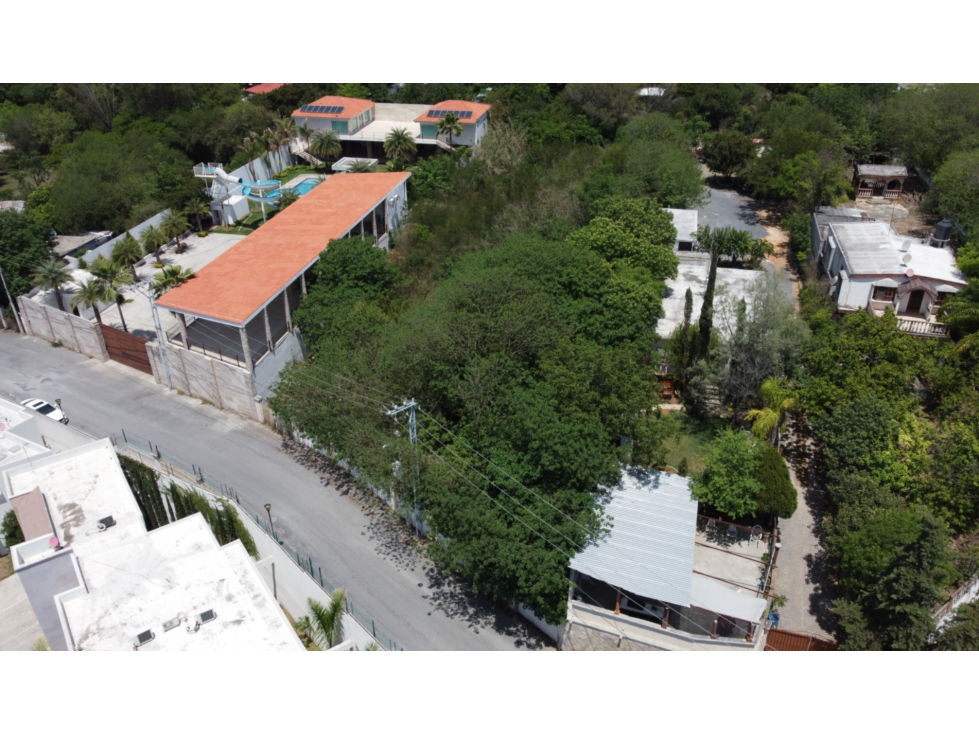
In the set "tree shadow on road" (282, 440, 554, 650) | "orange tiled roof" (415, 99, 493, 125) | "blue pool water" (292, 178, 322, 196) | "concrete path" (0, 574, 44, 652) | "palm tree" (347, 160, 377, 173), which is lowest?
"concrete path" (0, 574, 44, 652)

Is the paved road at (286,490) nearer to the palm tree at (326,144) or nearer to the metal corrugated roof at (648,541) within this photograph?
the metal corrugated roof at (648,541)

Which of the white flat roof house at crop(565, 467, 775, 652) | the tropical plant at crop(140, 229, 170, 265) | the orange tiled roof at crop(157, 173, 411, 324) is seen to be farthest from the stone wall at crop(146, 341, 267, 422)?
the white flat roof house at crop(565, 467, 775, 652)

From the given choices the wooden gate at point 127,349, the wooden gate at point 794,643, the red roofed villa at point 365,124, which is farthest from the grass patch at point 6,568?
the red roofed villa at point 365,124

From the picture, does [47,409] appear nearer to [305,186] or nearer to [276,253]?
[276,253]

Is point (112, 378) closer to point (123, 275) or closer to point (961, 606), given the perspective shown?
point (123, 275)

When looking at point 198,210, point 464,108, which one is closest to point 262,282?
point 198,210

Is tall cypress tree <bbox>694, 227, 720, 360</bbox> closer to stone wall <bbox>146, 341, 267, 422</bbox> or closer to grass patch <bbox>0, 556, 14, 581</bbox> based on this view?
stone wall <bbox>146, 341, 267, 422</bbox>
